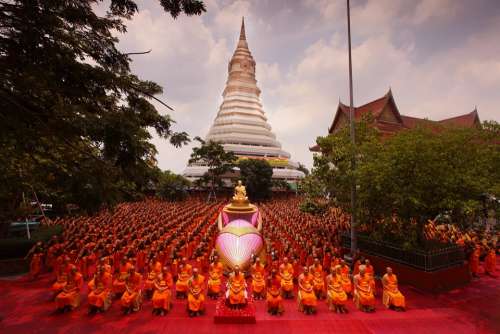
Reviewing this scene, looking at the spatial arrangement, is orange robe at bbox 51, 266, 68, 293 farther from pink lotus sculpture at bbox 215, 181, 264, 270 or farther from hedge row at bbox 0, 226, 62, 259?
hedge row at bbox 0, 226, 62, 259

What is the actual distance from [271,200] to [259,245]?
2764cm

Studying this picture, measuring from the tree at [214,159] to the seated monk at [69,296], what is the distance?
1095 inches

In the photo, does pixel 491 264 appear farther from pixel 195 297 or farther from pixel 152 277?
pixel 152 277

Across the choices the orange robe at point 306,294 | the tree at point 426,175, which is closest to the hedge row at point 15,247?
the orange robe at point 306,294

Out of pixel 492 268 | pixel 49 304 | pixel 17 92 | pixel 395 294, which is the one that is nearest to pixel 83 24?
pixel 17 92

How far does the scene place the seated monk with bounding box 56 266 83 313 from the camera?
23.4 feet

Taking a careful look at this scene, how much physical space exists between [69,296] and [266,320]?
5.01 metres

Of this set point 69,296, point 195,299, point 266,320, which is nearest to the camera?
point 266,320

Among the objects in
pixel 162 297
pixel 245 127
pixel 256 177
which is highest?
pixel 245 127

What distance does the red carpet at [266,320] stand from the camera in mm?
6391

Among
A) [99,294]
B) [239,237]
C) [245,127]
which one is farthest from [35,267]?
[245,127]

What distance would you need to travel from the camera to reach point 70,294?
23.7 ft

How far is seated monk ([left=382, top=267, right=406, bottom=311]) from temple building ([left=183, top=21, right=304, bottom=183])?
34.3 metres

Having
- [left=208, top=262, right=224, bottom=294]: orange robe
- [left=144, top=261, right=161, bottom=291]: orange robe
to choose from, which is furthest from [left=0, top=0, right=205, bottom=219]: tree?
[left=208, top=262, right=224, bottom=294]: orange robe
